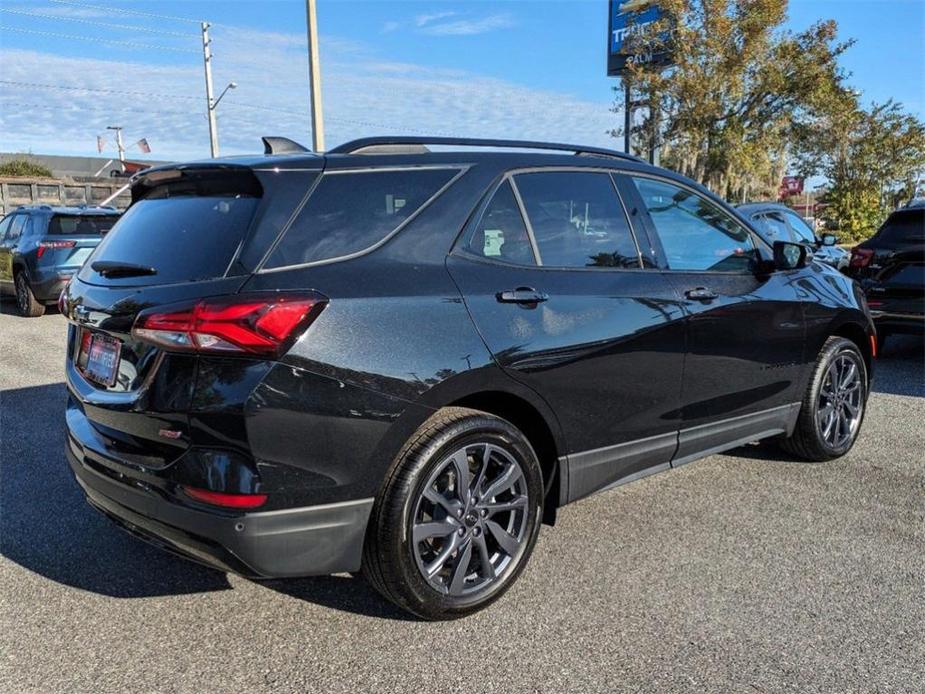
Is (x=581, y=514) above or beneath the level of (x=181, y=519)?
beneath

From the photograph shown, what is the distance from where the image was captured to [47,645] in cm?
285

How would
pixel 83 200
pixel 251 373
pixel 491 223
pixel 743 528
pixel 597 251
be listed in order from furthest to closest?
1. pixel 83 200
2. pixel 743 528
3. pixel 597 251
4. pixel 491 223
5. pixel 251 373

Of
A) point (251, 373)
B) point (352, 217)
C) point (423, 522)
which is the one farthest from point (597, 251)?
point (251, 373)

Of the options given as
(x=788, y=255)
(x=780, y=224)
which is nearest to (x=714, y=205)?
(x=788, y=255)

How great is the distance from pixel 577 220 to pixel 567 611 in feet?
5.55

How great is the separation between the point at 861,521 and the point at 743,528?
0.64 m

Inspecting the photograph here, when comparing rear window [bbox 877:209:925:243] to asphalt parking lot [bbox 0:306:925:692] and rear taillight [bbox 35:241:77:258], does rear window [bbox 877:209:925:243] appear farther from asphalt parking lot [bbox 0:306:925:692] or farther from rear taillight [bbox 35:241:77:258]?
rear taillight [bbox 35:241:77:258]

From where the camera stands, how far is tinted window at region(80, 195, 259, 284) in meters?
2.68

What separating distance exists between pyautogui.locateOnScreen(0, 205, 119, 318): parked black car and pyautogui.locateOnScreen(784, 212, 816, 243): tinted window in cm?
966

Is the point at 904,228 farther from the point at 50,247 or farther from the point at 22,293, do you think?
the point at 22,293

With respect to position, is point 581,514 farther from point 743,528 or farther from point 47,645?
point 47,645

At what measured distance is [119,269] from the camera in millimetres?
2967

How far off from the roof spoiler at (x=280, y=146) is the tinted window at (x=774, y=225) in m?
7.80

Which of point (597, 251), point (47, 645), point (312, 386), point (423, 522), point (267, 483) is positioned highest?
point (597, 251)
